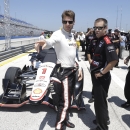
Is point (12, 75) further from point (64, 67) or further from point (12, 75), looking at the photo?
point (64, 67)

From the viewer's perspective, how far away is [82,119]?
3.39 metres

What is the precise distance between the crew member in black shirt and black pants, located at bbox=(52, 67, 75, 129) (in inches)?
15.5

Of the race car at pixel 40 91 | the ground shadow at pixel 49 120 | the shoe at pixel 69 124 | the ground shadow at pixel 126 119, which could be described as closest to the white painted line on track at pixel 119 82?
the ground shadow at pixel 126 119

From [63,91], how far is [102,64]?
2.39ft

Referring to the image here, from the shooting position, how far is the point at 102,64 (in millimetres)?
2682

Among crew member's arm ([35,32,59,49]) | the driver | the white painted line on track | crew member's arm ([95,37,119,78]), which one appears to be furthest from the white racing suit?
the white painted line on track

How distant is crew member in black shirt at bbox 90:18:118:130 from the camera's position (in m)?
2.51

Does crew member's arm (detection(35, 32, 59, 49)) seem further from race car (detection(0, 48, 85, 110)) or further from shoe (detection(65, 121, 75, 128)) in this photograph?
shoe (detection(65, 121, 75, 128))

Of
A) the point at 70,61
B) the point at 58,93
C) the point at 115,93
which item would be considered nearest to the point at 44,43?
the point at 70,61

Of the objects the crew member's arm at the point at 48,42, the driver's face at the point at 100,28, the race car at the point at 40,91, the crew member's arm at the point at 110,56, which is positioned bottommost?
the race car at the point at 40,91

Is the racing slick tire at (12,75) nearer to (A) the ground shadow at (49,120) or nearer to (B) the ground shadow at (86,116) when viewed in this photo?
(A) the ground shadow at (49,120)

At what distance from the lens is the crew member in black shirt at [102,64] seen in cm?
251

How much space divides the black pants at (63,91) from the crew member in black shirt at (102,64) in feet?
1.30

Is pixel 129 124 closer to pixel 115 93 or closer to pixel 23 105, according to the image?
pixel 115 93
